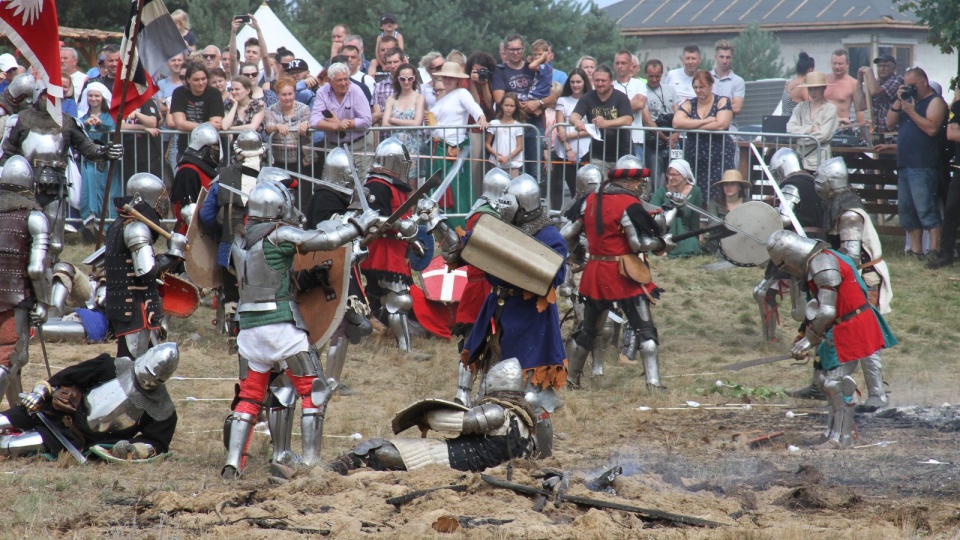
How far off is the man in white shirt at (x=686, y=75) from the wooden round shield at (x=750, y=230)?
3807mm

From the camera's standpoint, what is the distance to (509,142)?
11852 millimetres

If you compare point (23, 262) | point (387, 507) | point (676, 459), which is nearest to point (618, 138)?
point (676, 459)

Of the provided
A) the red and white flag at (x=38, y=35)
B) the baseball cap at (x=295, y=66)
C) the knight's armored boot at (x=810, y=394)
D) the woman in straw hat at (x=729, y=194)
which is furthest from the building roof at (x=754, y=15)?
the red and white flag at (x=38, y=35)

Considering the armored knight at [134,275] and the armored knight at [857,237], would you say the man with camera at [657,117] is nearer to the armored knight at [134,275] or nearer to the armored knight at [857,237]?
the armored knight at [857,237]

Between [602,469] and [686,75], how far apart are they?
7963 mm

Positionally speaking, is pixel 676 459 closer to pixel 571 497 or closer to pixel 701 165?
pixel 571 497

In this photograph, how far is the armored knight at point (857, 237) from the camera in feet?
26.9

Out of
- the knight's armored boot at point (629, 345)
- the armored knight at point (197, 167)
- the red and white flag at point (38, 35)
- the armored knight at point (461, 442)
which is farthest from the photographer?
the knight's armored boot at point (629, 345)

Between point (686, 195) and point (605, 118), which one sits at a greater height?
point (605, 118)

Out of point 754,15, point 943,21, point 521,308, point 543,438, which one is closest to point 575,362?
point 521,308

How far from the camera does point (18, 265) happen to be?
722cm

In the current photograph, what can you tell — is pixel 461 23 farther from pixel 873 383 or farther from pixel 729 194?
pixel 873 383

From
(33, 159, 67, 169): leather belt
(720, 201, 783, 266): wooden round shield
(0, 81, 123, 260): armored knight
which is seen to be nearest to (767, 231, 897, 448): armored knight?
(720, 201, 783, 266): wooden round shield

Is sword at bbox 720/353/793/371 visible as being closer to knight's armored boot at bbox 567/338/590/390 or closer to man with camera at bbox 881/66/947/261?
knight's armored boot at bbox 567/338/590/390
